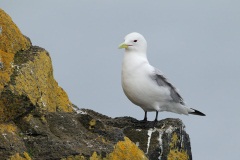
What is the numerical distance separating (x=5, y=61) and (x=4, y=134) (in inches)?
65.9

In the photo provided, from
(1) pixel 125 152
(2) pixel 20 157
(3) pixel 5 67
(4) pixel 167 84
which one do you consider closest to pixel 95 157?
(1) pixel 125 152

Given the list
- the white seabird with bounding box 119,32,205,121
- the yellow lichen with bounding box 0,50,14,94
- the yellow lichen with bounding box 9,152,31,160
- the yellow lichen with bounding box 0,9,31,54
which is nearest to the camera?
the yellow lichen with bounding box 9,152,31,160

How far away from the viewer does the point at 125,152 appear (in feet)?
35.9

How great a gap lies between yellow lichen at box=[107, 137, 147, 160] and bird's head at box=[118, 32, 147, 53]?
3.78 m

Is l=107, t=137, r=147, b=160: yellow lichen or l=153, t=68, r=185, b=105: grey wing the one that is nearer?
l=107, t=137, r=147, b=160: yellow lichen

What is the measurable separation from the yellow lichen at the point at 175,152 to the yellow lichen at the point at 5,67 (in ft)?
11.1

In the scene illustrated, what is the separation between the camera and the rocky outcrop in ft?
33.7

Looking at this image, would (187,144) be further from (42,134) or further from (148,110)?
(42,134)

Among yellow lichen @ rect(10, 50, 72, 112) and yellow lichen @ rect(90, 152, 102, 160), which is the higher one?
yellow lichen @ rect(10, 50, 72, 112)

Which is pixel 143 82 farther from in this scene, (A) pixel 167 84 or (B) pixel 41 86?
(B) pixel 41 86

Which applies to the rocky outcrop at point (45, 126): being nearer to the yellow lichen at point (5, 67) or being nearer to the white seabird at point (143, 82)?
the yellow lichen at point (5, 67)

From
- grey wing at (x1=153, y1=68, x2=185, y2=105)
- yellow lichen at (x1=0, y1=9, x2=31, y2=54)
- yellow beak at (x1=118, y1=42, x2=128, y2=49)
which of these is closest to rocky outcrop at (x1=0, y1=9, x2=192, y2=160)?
yellow lichen at (x1=0, y1=9, x2=31, y2=54)

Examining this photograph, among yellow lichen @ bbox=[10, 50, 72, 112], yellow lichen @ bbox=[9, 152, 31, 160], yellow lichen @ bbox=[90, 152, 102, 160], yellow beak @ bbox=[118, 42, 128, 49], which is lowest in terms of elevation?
yellow lichen @ bbox=[9, 152, 31, 160]

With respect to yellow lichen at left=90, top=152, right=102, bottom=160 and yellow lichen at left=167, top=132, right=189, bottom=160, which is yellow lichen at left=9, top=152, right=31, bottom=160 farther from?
yellow lichen at left=167, top=132, right=189, bottom=160
